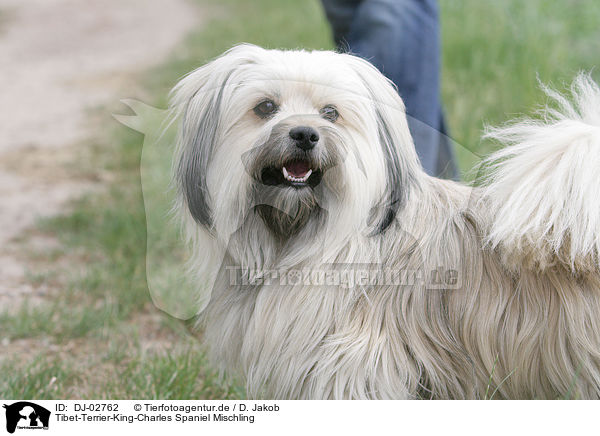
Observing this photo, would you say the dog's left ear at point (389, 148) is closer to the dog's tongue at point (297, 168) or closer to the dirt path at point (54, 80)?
the dog's tongue at point (297, 168)

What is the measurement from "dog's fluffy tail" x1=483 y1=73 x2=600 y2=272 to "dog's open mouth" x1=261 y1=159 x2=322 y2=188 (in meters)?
0.50

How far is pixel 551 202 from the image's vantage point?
175cm

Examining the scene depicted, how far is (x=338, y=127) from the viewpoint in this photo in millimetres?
1737

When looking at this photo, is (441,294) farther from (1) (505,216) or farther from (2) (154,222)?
(2) (154,222)

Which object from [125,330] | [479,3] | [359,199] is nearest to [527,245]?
[359,199]

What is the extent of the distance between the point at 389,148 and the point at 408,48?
1059 mm

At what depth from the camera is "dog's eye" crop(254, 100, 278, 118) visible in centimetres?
176
